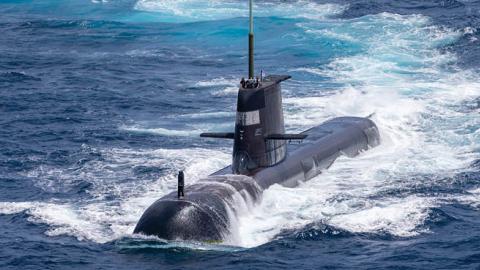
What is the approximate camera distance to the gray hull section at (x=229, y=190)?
25.2 meters

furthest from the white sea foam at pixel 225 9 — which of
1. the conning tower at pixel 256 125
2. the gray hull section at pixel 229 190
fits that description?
the conning tower at pixel 256 125

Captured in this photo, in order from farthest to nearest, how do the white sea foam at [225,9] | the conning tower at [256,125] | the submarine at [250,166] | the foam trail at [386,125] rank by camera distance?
1. the white sea foam at [225,9]
2. the conning tower at [256,125]
3. the foam trail at [386,125]
4. the submarine at [250,166]

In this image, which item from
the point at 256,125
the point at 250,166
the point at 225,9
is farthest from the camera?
the point at 225,9

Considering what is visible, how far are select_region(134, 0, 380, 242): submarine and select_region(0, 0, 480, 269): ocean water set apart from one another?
0.40 m

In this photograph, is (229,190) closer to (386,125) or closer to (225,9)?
(386,125)

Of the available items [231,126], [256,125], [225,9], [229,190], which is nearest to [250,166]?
[256,125]

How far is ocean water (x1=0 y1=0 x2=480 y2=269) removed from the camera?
25938mm

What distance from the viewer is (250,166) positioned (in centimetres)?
3034

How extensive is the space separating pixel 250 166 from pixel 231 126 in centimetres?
1187

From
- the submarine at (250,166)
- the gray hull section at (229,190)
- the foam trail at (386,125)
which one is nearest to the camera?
the gray hull section at (229,190)

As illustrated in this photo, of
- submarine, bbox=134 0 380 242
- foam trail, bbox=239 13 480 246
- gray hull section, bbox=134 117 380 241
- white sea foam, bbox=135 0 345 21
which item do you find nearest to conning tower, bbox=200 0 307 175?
submarine, bbox=134 0 380 242

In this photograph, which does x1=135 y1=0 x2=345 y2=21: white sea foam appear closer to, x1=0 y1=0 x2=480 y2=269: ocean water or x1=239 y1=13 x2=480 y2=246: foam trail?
x1=0 y1=0 x2=480 y2=269: ocean water

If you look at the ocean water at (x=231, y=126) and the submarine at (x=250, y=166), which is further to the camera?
the ocean water at (x=231, y=126)

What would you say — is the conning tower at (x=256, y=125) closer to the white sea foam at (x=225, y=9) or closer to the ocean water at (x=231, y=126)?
the ocean water at (x=231, y=126)
